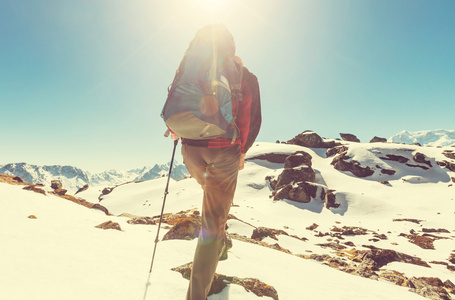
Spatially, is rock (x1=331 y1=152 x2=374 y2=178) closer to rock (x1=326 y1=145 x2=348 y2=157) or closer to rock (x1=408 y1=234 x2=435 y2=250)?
rock (x1=326 y1=145 x2=348 y2=157)

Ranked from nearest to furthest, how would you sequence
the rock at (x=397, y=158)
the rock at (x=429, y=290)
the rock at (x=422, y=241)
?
the rock at (x=429, y=290) → the rock at (x=422, y=241) → the rock at (x=397, y=158)

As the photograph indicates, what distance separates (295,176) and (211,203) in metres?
46.5

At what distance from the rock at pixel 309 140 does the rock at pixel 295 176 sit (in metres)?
33.8

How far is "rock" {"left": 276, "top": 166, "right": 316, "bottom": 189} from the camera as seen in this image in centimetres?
4603

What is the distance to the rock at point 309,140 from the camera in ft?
254

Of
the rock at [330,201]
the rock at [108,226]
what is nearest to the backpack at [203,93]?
the rock at [108,226]

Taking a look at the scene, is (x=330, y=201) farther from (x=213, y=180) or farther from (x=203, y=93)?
(x=203, y=93)

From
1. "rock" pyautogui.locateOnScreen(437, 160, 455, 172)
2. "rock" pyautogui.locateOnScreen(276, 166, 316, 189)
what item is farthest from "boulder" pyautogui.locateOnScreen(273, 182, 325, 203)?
"rock" pyautogui.locateOnScreen(437, 160, 455, 172)

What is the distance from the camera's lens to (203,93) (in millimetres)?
2271

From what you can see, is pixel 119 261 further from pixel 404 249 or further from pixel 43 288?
pixel 404 249

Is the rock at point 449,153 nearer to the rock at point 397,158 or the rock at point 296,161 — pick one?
the rock at point 397,158

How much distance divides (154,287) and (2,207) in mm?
→ 5908

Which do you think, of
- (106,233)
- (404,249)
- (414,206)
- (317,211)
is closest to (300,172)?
(317,211)

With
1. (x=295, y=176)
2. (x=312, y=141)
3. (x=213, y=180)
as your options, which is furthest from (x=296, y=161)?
(x=213, y=180)
